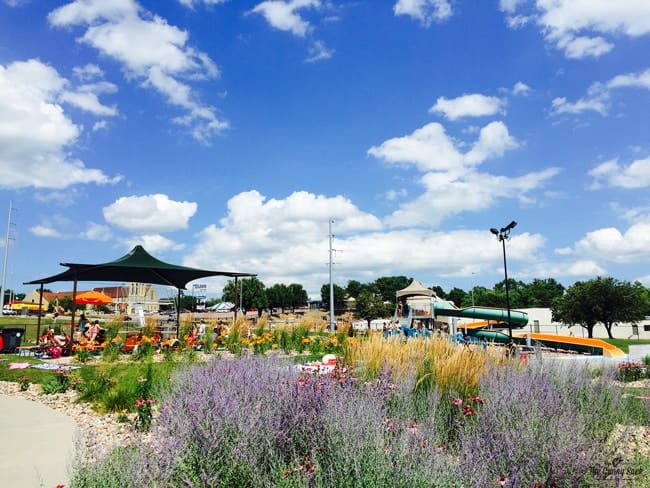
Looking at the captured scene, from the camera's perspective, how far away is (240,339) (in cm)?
1284

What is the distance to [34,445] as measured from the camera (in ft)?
15.9

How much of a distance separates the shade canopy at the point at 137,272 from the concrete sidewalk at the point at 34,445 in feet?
26.4

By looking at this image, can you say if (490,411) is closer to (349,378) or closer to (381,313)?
(349,378)

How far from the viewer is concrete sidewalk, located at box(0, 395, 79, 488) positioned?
152 inches

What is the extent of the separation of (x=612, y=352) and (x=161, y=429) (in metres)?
19.9

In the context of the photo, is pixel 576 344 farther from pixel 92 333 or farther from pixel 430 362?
pixel 92 333

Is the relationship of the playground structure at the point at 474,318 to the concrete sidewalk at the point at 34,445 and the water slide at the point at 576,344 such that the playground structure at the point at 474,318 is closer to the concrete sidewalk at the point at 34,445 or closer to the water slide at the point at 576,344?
the water slide at the point at 576,344

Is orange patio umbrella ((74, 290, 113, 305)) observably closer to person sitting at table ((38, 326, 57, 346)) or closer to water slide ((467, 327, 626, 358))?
person sitting at table ((38, 326, 57, 346))

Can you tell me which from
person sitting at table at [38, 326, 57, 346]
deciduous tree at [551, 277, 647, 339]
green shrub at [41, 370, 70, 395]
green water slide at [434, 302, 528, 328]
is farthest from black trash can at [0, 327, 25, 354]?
deciduous tree at [551, 277, 647, 339]

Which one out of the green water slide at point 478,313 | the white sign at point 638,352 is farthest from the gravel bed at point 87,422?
the green water slide at point 478,313

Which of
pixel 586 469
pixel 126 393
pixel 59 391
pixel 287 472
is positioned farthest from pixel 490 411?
pixel 59 391

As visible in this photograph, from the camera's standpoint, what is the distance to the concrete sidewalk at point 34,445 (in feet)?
12.7

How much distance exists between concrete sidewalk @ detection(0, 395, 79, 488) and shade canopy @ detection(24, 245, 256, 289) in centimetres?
804

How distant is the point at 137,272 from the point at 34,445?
13.1 meters
